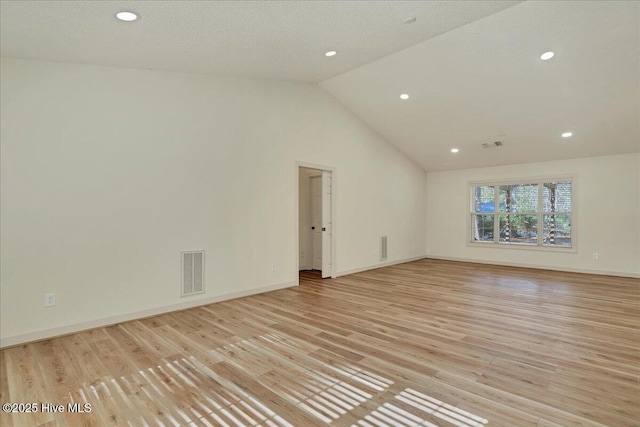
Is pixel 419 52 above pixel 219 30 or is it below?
above

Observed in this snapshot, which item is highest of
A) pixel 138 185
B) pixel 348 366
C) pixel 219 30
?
pixel 219 30

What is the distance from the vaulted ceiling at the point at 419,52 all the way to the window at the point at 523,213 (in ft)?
3.00

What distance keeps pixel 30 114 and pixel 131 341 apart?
2.36 metres

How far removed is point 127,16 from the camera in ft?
8.57

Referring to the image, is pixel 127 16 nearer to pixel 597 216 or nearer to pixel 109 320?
pixel 109 320

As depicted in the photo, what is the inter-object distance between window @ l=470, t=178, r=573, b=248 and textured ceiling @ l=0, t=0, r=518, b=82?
5246 mm

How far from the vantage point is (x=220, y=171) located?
4.64m

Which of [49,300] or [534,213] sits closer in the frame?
[49,300]

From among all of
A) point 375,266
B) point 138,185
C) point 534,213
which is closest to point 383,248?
point 375,266

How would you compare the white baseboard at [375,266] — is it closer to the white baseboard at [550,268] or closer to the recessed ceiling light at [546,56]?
the white baseboard at [550,268]

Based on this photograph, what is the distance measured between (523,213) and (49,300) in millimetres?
8515

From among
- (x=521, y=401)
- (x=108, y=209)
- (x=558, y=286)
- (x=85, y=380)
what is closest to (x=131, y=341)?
(x=85, y=380)

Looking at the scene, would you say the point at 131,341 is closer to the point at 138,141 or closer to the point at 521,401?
the point at 138,141

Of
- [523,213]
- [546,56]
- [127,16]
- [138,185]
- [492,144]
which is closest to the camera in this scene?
[127,16]
